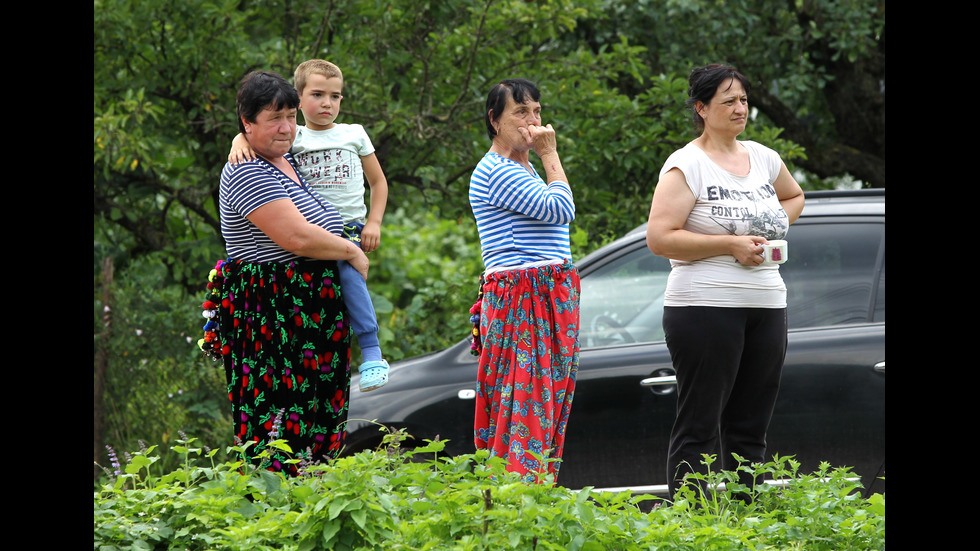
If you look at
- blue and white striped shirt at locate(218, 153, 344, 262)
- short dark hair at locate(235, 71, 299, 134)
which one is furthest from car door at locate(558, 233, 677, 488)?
short dark hair at locate(235, 71, 299, 134)

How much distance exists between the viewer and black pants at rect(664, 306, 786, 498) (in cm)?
376

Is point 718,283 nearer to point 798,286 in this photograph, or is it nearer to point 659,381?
point 659,381

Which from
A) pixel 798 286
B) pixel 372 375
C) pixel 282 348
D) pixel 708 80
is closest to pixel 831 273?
pixel 798 286

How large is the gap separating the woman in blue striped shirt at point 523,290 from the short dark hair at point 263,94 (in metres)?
0.77

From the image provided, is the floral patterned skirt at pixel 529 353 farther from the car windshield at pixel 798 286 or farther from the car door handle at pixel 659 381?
the car windshield at pixel 798 286

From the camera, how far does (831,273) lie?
4.74 metres

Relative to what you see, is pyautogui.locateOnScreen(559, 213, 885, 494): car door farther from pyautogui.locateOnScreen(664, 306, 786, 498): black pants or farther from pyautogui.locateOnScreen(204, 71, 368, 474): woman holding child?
pyautogui.locateOnScreen(204, 71, 368, 474): woman holding child

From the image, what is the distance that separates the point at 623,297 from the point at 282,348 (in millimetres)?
1929

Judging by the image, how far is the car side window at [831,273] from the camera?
4668mm

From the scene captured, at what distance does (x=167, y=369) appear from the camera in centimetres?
681

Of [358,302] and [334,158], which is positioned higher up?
[334,158]

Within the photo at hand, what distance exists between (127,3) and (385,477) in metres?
4.93

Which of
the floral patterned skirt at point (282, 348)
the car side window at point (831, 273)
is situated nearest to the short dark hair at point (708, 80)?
the car side window at point (831, 273)
